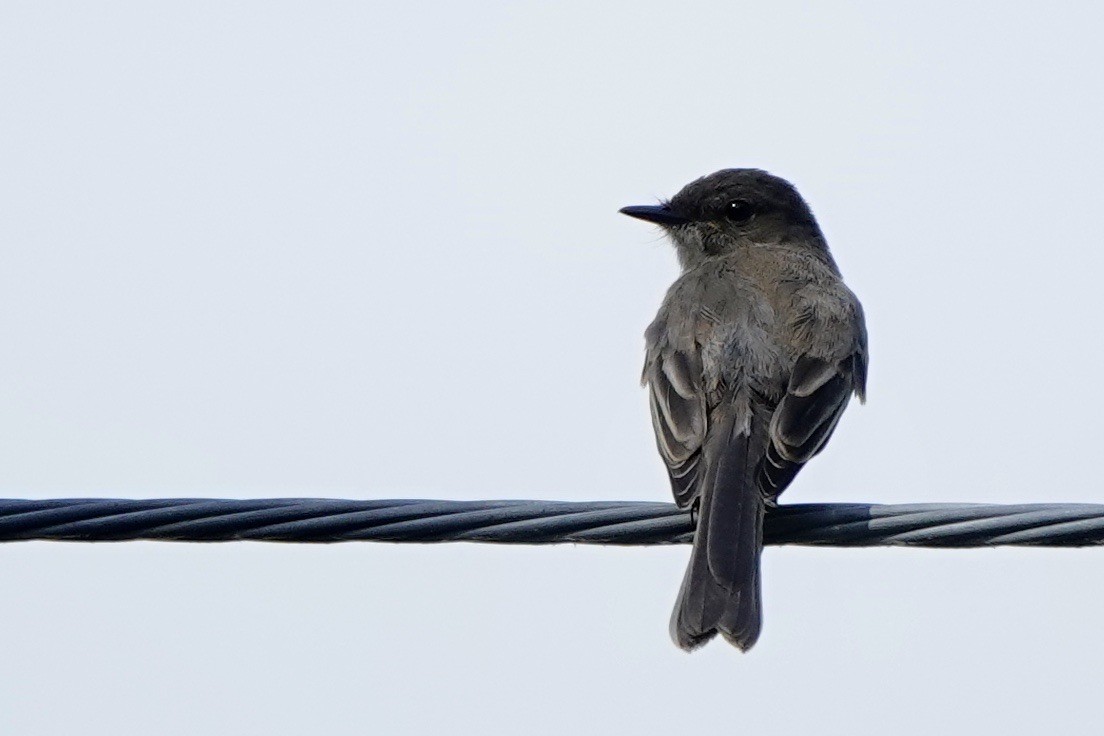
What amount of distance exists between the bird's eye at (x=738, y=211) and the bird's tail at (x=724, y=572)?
11.2 ft

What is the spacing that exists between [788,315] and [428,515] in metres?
3.15

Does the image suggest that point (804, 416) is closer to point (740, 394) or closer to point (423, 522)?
point (740, 394)

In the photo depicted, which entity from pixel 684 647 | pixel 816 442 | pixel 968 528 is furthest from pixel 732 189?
pixel 968 528

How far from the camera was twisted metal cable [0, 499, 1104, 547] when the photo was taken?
181 inches

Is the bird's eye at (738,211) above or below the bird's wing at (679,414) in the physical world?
above

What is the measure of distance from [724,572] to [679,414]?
994mm

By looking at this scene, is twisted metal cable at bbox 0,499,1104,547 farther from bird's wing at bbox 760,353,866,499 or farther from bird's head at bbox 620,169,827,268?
bird's head at bbox 620,169,827,268

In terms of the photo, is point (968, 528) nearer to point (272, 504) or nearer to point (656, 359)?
point (272, 504)

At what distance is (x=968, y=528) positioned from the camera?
4.73 meters

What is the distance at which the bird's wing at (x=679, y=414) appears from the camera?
21.1ft

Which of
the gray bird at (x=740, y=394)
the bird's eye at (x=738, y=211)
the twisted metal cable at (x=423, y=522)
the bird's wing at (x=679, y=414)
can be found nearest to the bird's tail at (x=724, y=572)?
the gray bird at (x=740, y=394)

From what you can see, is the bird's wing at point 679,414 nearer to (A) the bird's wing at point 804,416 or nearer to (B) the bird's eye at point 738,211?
(A) the bird's wing at point 804,416

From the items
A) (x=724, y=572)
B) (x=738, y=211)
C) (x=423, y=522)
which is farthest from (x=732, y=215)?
(x=423, y=522)

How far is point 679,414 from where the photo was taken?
22.5 feet
